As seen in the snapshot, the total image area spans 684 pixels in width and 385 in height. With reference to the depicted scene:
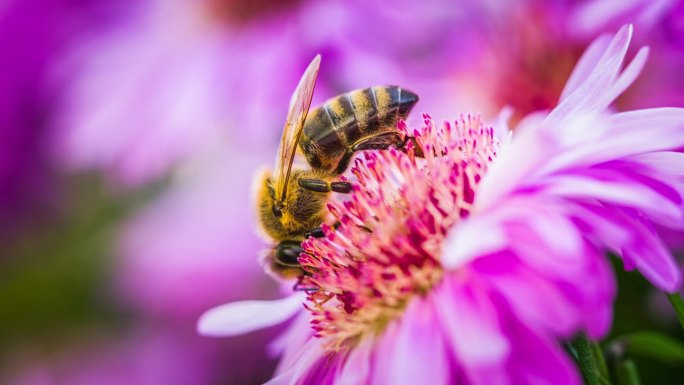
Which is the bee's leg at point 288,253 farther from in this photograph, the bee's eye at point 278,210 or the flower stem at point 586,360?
the flower stem at point 586,360

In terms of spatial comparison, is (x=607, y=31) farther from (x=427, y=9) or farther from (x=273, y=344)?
(x=273, y=344)

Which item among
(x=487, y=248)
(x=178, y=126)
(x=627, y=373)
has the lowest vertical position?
(x=627, y=373)

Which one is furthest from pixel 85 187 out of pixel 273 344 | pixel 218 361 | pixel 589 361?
pixel 589 361

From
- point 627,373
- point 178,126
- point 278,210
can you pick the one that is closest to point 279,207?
point 278,210

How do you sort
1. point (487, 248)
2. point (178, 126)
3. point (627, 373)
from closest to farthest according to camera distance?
1. point (487, 248)
2. point (627, 373)
3. point (178, 126)

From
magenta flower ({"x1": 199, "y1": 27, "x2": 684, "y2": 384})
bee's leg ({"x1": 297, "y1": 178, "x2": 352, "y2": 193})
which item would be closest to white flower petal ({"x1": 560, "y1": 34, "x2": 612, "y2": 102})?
magenta flower ({"x1": 199, "y1": 27, "x2": 684, "y2": 384})

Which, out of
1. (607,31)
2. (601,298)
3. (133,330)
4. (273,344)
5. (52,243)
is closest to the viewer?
(601,298)

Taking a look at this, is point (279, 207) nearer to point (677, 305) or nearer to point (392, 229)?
point (392, 229)

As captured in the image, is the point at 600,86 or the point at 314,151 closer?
the point at 600,86
